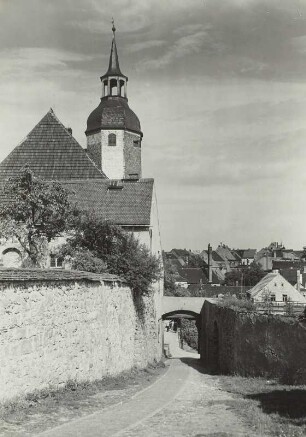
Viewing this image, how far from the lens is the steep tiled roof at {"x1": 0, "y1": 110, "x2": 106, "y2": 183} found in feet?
118

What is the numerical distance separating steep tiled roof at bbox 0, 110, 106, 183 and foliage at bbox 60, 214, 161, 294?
11264 mm

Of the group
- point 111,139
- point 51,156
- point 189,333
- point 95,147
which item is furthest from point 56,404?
point 189,333

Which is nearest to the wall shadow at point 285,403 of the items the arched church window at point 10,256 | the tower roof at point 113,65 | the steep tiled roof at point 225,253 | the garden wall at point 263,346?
the garden wall at point 263,346

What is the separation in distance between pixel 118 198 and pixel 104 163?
11903 mm

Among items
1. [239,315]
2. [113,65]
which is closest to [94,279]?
[239,315]

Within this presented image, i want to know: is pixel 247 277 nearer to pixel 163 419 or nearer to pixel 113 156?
pixel 113 156

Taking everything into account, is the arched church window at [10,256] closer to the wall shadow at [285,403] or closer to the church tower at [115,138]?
the church tower at [115,138]

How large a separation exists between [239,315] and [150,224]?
30.8 feet

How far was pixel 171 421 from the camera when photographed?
35.1 ft

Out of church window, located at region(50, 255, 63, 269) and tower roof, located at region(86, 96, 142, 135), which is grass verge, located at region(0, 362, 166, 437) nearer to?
church window, located at region(50, 255, 63, 269)

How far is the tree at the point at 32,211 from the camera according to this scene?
2366 cm

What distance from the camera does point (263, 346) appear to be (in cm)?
1966

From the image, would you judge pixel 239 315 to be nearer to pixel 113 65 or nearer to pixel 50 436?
pixel 50 436

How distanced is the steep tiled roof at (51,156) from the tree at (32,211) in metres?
11.2
